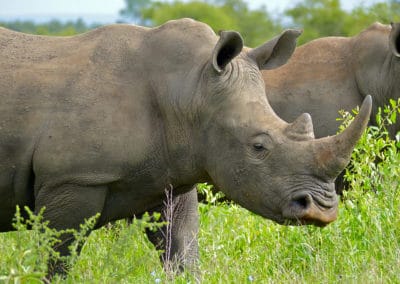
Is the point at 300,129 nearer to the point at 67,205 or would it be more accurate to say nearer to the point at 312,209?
the point at 312,209

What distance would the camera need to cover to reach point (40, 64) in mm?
7520

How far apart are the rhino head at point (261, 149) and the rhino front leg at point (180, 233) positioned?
0.55 metres

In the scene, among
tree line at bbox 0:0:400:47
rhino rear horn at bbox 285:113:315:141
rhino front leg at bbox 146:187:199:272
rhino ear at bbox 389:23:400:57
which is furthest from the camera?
tree line at bbox 0:0:400:47

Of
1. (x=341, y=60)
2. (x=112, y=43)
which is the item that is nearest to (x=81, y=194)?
(x=112, y=43)

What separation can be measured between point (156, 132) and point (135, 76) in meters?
0.35

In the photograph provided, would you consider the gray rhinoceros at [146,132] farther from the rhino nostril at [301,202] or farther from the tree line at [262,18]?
the tree line at [262,18]

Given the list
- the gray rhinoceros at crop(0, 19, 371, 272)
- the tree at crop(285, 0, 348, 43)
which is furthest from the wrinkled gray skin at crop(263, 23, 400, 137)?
the tree at crop(285, 0, 348, 43)

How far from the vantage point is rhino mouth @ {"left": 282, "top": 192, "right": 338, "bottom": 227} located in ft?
22.6

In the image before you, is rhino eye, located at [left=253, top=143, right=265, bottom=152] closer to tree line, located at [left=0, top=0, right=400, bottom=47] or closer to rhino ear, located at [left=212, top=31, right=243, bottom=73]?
rhino ear, located at [left=212, top=31, right=243, bottom=73]

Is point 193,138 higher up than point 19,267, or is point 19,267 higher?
point 193,138

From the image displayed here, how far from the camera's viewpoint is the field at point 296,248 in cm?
725

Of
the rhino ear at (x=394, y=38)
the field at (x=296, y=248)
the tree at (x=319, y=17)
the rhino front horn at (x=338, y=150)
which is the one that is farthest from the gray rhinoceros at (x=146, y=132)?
the tree at (x=319, y=17)

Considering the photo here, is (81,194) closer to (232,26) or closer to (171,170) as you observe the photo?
(171,170)

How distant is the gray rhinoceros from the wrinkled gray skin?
8.59ft
